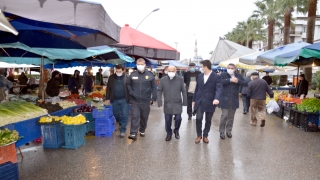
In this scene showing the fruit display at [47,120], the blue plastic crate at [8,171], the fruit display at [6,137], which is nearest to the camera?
the blue plastic crate at [8,171]

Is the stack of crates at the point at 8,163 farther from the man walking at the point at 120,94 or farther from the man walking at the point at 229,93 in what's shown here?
the man walking at the point at 229,93

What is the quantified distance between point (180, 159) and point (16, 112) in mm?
3492

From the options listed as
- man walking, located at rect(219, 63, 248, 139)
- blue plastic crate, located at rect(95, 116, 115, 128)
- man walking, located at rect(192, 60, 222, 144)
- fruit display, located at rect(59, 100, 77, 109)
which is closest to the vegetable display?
fruit display, located at rect(59, 100, 77, 109)

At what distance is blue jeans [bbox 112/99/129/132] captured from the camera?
24.2 ft

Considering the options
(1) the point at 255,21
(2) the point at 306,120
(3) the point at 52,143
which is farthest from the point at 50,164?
(1) the point at 255,21

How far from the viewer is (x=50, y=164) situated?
16.5 ft

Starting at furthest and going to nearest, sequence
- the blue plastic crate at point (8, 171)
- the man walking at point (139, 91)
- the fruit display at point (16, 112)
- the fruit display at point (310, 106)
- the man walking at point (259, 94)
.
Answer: the man walking at point (259, 94), the fruit display at point (310, 106), the man walking at point (139, 91), the fruit display at point (16, 112), the blue plastic crate at point (8, 171)

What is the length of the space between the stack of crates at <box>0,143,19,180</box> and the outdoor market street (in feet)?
1.91

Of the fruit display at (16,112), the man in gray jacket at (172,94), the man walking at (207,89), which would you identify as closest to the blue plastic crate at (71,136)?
the fruit display at (16,112)

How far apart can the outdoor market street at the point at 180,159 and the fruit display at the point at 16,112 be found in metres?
0.84

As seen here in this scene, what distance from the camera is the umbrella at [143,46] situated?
30.5 ft

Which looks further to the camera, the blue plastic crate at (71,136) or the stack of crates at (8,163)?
the blue plastic crate at (71,136)

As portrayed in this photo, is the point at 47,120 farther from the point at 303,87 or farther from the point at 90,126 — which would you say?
the point at 303,87

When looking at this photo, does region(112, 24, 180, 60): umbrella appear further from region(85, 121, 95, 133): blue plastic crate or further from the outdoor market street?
the outdoor market street
